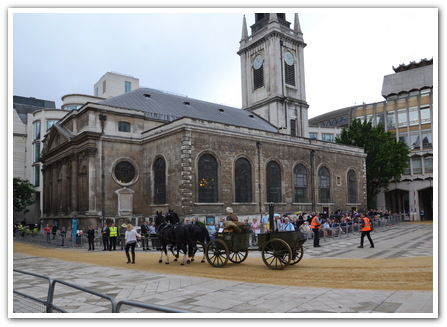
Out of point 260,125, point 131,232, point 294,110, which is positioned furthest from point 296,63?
point 131,232

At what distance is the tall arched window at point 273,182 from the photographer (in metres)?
34.1

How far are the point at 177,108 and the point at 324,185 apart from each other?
16.8m

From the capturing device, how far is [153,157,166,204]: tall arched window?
1216 inches

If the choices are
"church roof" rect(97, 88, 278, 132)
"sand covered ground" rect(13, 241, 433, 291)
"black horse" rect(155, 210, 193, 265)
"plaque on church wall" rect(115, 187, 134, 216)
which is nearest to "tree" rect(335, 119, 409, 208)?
"church roof" rect(97, 88, 278, 132)

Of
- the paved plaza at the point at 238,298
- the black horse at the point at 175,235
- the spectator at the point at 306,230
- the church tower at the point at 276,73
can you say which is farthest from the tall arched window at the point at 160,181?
the paved plaza at the point at 238,298

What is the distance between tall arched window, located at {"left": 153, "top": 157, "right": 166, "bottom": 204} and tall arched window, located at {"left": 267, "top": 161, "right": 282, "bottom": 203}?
923 centimetres

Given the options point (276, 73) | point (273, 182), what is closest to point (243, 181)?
point (273, 182)

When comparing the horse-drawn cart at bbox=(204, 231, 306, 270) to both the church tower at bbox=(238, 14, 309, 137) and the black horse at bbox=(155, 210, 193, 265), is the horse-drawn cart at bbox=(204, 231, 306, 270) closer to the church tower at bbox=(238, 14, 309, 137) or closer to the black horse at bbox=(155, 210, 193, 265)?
the black horse at bbox=(155, 210, 193, 265)

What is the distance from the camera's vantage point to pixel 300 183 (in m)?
37.0

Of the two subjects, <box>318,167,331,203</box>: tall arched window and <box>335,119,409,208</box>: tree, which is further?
<box>335,119,409,208</box>: tree

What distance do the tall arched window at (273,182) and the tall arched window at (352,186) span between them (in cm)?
1128

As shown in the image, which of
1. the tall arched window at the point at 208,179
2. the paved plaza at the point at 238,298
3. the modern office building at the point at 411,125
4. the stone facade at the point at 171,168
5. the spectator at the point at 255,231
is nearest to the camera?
the paved plaza at the point at 238,298

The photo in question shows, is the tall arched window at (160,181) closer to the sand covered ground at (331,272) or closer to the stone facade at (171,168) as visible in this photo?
the stone facade at (171,168)
